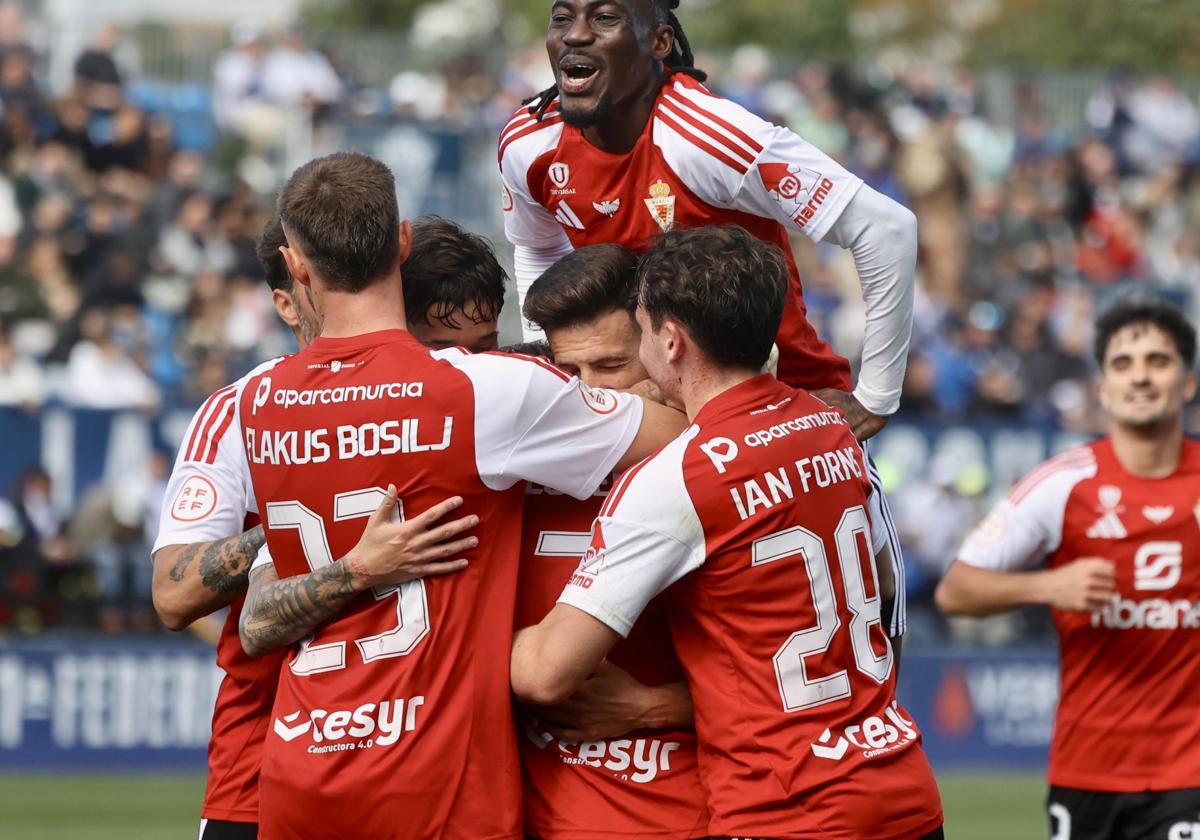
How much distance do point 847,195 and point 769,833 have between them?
183 cm

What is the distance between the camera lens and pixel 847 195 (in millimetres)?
5254

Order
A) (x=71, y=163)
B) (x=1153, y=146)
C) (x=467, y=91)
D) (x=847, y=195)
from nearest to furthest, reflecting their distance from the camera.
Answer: (x=847, y=195) < (x=71, y=163) < (x=467, y=91) < (x=1153, y=146)

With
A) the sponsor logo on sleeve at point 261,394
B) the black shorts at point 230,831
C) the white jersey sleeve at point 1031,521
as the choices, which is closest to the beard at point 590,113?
the sponsor logo on sleeve at point 261,394

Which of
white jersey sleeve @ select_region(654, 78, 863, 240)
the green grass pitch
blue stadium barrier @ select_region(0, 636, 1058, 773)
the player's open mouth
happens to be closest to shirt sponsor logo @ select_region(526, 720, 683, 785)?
white jersey sleeve @ select_region(654, 78, 863, 240)

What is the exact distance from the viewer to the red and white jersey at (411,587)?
14.7 ft

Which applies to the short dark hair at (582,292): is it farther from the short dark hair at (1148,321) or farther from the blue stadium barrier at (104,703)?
the blue stadium barrier at (104,703)

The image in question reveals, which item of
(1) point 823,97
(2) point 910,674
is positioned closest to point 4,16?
(1) point 823,97

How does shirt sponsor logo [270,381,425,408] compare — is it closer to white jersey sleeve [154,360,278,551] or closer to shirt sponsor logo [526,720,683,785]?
white jersey sleeve [154,360,278,551]

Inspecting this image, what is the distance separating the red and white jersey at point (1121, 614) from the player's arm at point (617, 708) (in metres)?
2.99

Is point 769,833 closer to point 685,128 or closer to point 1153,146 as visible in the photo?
point 685,128

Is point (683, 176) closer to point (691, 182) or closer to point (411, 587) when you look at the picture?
point (691, 182)

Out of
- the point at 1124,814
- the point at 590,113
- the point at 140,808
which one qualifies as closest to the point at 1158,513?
the point at 1124,814

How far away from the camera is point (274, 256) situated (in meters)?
5.29

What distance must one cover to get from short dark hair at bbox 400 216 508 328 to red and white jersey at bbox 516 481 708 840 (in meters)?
0.57
